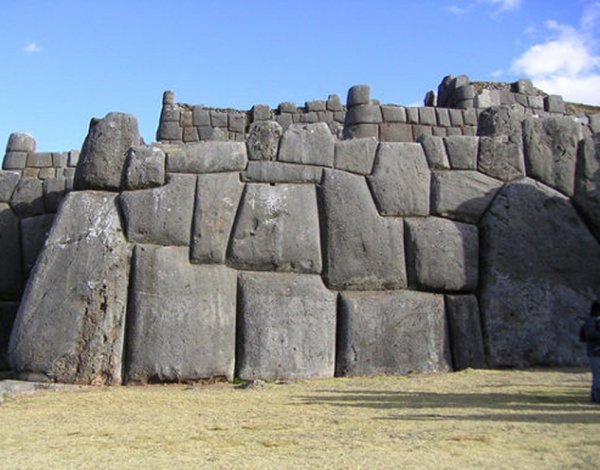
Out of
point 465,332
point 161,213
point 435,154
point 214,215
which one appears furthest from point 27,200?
point 465,332

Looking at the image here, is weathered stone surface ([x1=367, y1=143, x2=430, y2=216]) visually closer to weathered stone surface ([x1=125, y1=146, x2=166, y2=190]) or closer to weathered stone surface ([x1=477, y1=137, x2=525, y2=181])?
weathered stone surface ([x1=477, y1=137, x2=525, y2=181])

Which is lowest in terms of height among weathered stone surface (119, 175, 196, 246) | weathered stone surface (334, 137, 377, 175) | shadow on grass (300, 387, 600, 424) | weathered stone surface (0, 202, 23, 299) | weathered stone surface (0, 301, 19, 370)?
shadow on grass (300, 387, 600, 424)

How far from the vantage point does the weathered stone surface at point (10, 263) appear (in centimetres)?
899

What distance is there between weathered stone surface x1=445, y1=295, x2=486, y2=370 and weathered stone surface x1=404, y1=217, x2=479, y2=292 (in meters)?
0.15

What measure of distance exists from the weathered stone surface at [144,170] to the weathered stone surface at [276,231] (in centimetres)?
91

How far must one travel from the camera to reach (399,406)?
5633 millimetres

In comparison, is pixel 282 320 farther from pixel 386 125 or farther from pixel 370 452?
pixel 386 125

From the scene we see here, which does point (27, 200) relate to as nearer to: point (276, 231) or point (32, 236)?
point (32, 236)

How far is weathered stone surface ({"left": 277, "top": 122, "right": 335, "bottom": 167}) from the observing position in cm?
838

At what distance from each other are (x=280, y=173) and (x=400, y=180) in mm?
1280

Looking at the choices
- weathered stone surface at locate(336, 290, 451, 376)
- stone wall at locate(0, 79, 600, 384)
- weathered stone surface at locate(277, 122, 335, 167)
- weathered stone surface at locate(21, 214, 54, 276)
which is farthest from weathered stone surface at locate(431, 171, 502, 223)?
weathered stone surface at locate(21, 214, 54, 276)

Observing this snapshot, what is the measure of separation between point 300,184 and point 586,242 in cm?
312

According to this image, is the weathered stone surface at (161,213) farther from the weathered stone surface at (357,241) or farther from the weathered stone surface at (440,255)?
the weathered stone surface at (440,255)

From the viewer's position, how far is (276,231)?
8047 mm
